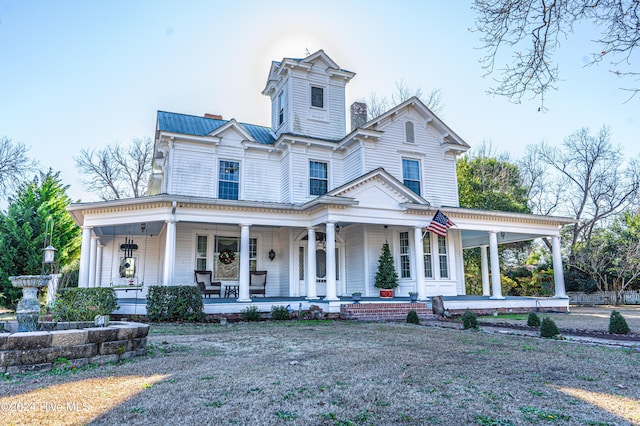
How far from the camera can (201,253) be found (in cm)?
1550

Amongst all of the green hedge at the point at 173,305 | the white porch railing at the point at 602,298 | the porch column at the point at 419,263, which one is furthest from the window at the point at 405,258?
the white porch railing at the point at 602,298

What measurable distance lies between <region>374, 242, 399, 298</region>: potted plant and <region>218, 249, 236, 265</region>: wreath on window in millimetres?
5581

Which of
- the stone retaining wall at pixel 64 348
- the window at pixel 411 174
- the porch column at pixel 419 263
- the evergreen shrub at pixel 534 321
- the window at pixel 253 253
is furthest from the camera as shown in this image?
the window at pixel 411 174

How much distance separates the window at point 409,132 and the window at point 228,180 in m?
6.84

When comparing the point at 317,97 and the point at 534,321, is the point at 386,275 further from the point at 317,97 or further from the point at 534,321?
the point at 317,97

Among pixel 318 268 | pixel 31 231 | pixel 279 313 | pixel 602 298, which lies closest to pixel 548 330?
pixel 279 313

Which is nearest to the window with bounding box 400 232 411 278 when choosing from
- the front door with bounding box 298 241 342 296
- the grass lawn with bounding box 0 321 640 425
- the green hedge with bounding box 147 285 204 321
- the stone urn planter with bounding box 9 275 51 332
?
the front door with bounding box 298 241 342 296

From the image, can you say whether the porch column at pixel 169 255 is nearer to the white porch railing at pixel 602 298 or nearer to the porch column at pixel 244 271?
the porch column at pixel 244 271

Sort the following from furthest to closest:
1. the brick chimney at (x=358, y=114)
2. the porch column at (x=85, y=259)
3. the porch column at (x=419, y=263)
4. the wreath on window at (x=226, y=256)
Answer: the brick chimney at (x=358, y=114), the wreath on window at (x=226, y=256), the porch column at (x=419, y=263), the porch column at (x=85, y=259)

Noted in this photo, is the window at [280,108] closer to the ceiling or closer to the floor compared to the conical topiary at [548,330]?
closer to the ceiling

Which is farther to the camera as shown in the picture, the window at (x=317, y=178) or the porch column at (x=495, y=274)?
the window at (x=317, y=178)

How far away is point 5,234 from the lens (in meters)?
16.8

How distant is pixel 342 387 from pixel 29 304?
16.8 feet

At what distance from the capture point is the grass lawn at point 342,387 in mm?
3488
